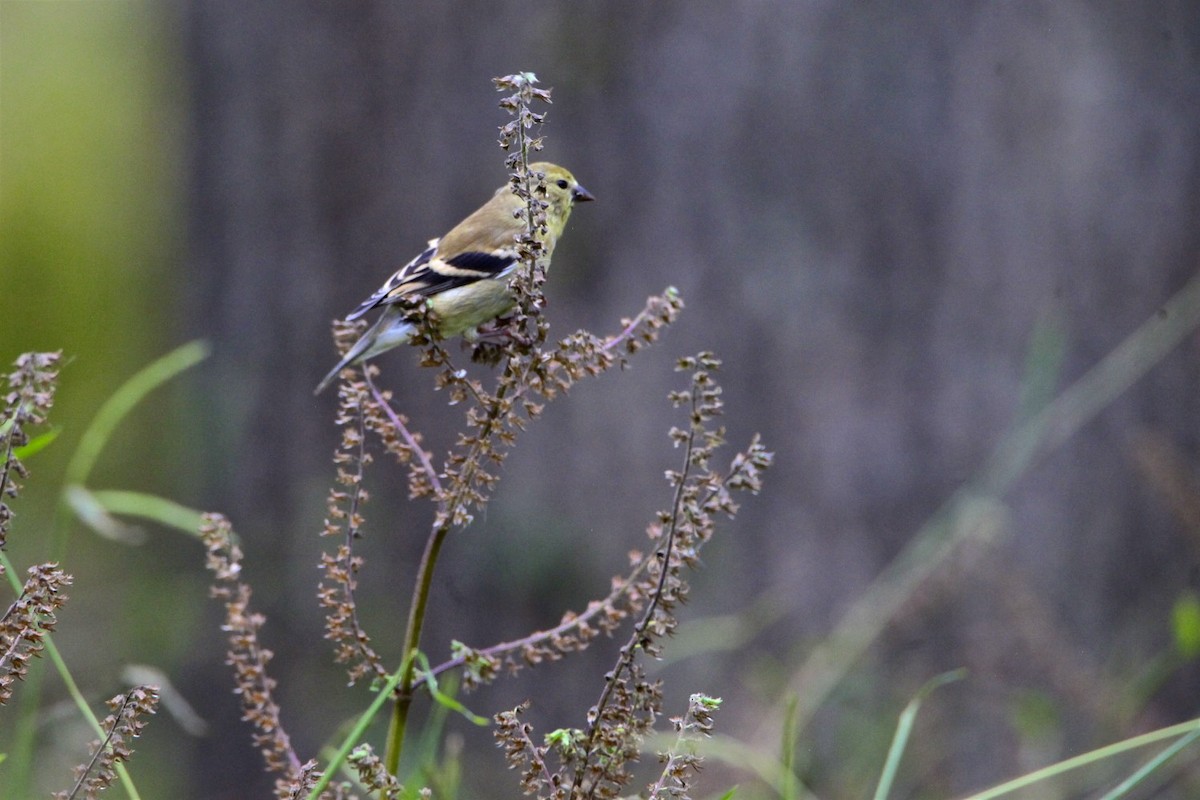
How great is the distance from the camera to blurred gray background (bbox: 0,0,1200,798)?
4.36 meters

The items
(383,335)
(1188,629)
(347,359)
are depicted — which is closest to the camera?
(347,359)

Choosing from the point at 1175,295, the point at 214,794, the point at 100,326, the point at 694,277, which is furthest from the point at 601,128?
the point at 100,326

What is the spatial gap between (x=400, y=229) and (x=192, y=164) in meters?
0.95

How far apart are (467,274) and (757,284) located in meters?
1.80

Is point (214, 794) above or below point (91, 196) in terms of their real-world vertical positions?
below

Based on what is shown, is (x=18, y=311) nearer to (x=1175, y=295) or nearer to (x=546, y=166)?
(x=546, y=166)

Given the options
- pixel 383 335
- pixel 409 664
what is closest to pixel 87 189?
pixel 383 335

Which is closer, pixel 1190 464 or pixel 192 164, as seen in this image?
pixel 1190 464

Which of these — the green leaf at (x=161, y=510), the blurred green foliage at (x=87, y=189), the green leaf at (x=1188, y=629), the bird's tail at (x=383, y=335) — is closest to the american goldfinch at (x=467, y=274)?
the bird's tail at (x=383, y=335)

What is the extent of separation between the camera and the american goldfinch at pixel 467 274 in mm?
2426

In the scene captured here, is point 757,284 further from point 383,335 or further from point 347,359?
point 347,359

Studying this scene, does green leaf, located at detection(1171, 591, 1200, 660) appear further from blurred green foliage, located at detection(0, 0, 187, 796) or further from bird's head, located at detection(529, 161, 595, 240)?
blurred green foliage, located at detection(0, 0, 187, 796)

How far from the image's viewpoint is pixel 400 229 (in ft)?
14.6

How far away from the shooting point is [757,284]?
4410mm
